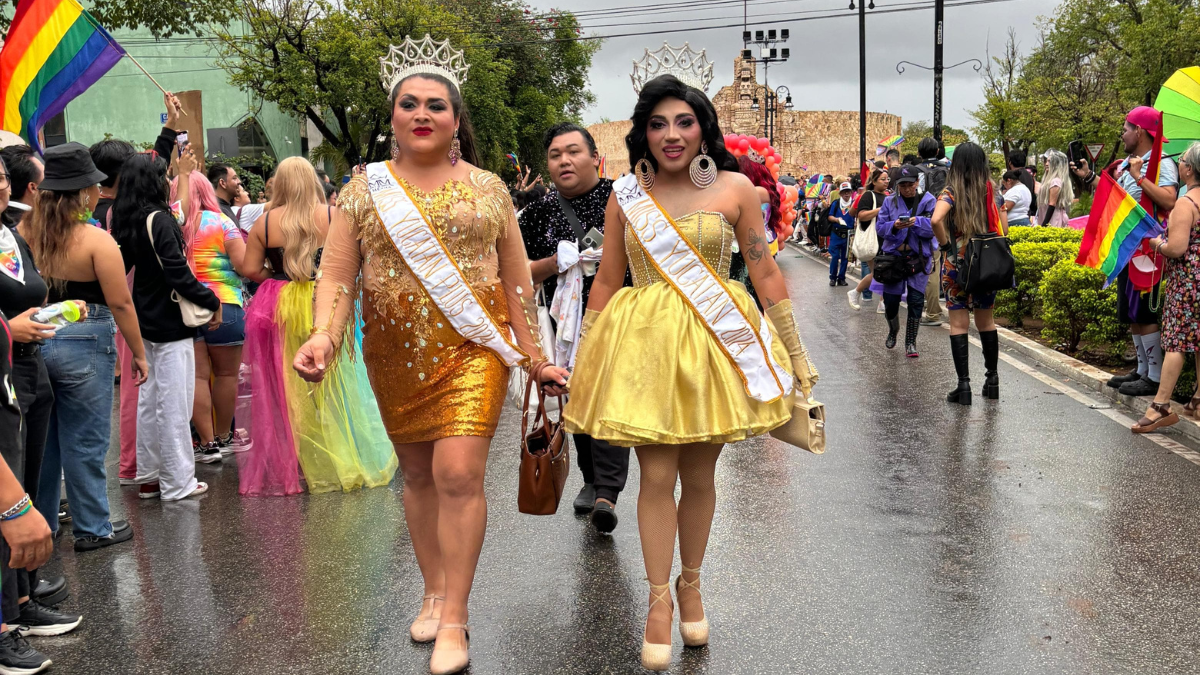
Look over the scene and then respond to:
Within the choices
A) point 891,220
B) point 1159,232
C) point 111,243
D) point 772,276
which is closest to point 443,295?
point 772,276

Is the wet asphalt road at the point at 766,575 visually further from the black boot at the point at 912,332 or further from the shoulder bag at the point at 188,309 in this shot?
the black boot at the point at 912,332

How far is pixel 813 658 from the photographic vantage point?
147 inches

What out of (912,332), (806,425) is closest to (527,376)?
(806,425)

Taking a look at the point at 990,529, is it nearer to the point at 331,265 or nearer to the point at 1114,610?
the point at 1114,610

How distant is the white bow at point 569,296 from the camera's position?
5.32 m

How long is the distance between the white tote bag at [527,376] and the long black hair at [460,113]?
2.33 ft

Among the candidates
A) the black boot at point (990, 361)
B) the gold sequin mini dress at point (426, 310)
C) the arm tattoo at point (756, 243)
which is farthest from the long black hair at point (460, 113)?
the black boot at point (990, 361)

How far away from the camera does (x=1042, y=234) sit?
12.7 metres

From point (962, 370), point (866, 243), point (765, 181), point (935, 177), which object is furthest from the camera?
point (866, 243)

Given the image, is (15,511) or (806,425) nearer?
(15,511)

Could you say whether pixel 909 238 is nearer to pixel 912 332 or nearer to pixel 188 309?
pixel 912 332

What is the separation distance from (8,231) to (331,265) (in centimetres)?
114

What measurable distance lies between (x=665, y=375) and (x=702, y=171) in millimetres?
748

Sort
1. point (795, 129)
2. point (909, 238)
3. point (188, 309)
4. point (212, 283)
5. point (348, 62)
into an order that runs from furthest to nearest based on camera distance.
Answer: point (795, 129) < point (348, 62) < point (909, 238) < point (212, 283) < point (188, 309)
